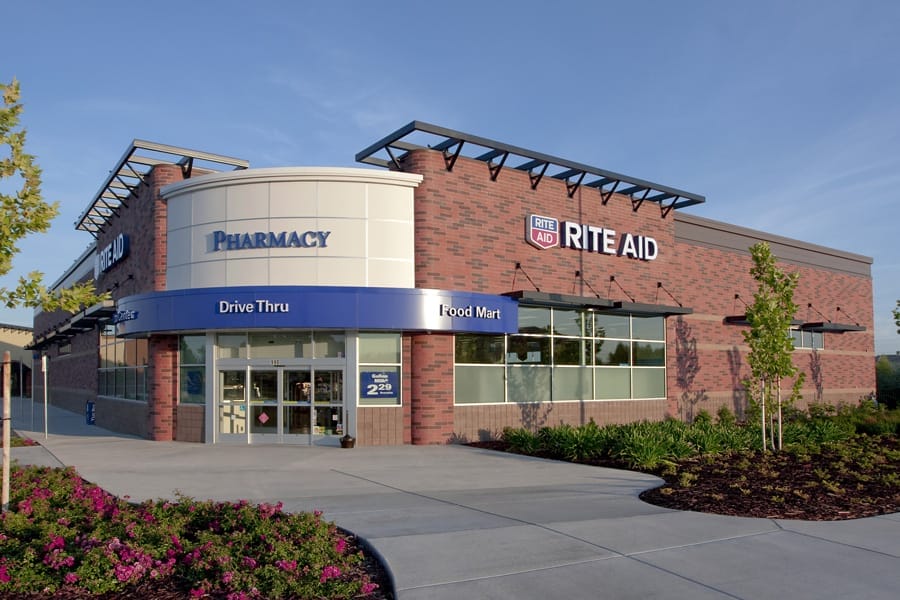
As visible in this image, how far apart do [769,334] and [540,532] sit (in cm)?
1209

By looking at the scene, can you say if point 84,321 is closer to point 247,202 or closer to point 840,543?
point 247,202

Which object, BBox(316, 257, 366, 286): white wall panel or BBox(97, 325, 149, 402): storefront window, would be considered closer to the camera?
BBox(316, 257, 366, 286): white wall panel

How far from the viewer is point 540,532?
8531 mm

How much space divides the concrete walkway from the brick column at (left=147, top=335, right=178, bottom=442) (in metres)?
4.66

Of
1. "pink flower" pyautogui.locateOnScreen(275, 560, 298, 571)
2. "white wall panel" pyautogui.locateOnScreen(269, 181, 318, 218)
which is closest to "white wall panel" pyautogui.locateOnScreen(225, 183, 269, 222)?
"white wall panel" pyautogui.locateOnScreen(269, 181, 318, 218)

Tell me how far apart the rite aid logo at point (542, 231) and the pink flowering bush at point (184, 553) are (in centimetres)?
1407

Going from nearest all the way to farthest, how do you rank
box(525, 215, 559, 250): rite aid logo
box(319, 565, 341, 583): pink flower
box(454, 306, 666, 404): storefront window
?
box(319, 565, 341, 583): pink flower, box(454, 306, 666, 404): storefront window, box(525, 215, 559, 250): rite aid logo

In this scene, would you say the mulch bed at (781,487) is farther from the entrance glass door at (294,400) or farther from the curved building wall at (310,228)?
the entrance glass door at (294,400)

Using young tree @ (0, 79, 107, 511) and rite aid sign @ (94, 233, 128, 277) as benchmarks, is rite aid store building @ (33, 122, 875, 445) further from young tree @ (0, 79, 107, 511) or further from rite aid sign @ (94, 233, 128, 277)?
young tree @ (0, 79, 107, 511)

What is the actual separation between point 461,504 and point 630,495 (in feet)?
9.32

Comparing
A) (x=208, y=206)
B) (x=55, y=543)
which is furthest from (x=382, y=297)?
(x=55, y=543)

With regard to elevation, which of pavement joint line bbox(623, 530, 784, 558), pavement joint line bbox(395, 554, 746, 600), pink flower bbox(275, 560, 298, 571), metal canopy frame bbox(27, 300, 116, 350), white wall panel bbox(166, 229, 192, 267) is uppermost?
white wall panel bbox(166, 229, 192, 267)

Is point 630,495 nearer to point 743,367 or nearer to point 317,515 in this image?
point 317,515

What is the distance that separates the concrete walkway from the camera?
261 inches
